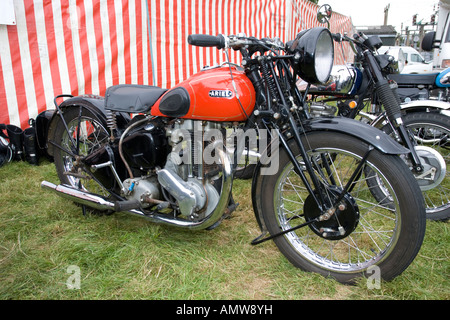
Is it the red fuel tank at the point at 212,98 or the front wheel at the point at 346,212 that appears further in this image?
the red fuel tank at the point at 212,98

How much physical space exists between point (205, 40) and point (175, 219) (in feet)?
3.63

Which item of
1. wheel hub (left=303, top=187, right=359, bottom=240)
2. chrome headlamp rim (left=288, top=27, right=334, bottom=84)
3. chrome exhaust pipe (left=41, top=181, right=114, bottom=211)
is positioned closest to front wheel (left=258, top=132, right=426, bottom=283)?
wheel hub (left=303, top=187, right=359, bottom=240)

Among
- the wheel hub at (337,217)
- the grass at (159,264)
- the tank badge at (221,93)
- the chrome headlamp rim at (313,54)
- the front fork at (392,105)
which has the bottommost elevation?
the grass at (159,264)

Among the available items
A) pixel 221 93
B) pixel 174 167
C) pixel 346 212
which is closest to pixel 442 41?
pixel 346 212

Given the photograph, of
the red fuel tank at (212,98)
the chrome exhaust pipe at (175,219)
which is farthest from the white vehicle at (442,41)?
the chrome exhaust pipe at (175,219)

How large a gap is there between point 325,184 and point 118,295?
4.19ft

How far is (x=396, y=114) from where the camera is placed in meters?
2.50

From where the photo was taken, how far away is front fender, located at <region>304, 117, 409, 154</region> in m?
1.57

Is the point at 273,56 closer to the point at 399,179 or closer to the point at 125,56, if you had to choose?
the point at 399,179

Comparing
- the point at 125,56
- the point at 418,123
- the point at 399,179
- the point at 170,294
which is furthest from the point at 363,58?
the point at 125,56

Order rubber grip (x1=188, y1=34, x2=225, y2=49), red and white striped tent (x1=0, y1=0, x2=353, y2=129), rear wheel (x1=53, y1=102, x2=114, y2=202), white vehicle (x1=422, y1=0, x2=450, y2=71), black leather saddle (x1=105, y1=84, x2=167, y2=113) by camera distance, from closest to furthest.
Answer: rubber grip (x1=188, y1=34, x2=225, y2=49)
black leather saddle (x1=105, y1=84, x2=167, y2=113)
rear wheel (x1=53, y1=102, x2=114, y2=202)
red and white striped tent (x1=0, y1=0, x2=353, y2=129)
white vehicle (x1=422, y1=0, x2=450, y2=71)

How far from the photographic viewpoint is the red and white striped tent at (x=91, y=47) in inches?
160

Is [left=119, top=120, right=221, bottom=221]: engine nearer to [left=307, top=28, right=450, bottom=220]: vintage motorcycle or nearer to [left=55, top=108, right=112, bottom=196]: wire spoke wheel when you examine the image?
[left=55, top=108, right=112, bottom=196]: wire spoke wheel

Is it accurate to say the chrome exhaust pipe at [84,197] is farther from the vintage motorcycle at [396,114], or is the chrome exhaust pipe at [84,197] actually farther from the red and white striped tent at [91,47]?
the red and white striped tent at [91,47]
